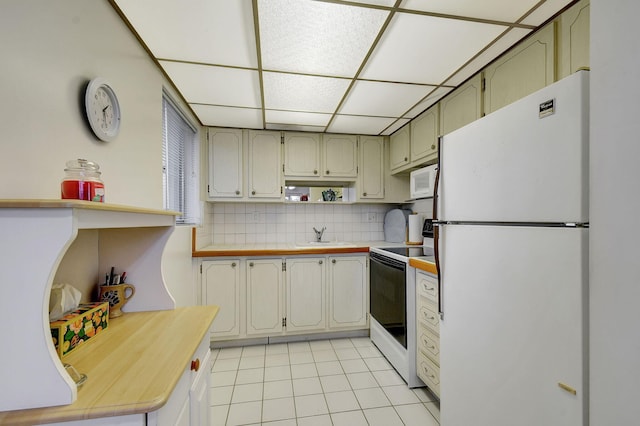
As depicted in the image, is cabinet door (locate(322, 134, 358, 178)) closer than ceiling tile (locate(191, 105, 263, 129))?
No

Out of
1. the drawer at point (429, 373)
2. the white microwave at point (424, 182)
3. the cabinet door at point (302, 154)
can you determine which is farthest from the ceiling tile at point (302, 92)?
the drawer at point (429, 373)

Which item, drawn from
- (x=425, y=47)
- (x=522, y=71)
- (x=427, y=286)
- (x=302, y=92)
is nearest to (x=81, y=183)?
(x=302, y=92)

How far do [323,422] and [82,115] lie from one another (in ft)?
6.70

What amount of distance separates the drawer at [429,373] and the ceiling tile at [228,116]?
95.7 inches

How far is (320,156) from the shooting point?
3053mm

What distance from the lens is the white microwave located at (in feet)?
7.44

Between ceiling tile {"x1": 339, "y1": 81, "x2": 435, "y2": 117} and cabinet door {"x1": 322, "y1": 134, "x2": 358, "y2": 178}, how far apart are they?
0.63m

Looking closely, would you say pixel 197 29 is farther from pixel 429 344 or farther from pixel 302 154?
pixel 429 344

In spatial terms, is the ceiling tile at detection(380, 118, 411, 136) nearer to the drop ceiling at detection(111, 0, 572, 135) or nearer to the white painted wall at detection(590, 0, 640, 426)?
the drop ceiling at detection(111, 0, 572, 135)

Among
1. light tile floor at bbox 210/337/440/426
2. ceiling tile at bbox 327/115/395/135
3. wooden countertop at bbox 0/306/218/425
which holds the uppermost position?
ceiling tile at bbox 327/115/395/135

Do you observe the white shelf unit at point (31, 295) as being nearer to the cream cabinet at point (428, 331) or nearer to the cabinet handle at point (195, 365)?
the cabinet handle at point (195, 365)

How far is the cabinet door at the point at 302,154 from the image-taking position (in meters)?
2.98

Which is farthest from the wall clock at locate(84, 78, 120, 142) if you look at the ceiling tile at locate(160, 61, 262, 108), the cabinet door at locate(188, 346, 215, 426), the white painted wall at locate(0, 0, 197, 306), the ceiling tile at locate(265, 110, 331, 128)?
the ceiling tile at locate(265, 110, 331, 128)

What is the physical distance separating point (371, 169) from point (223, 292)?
2118 mm
